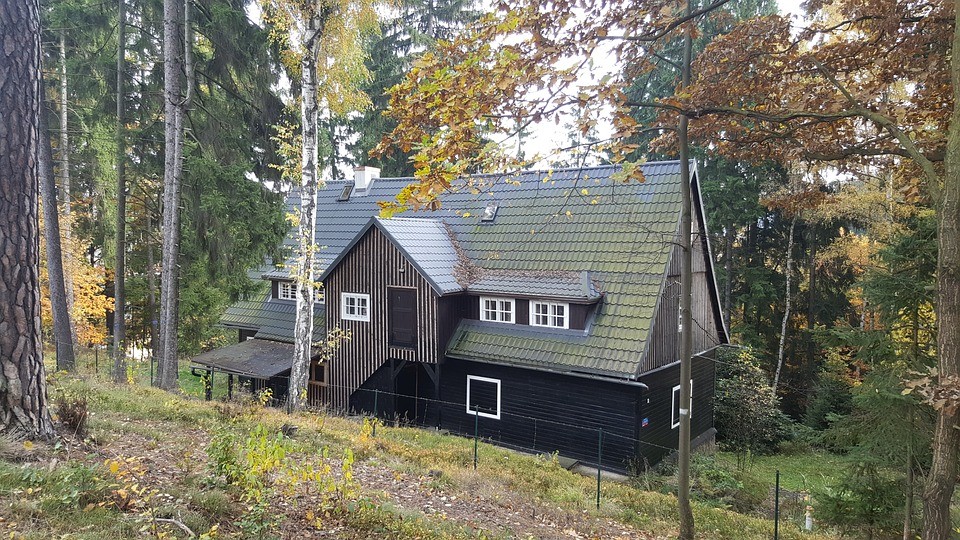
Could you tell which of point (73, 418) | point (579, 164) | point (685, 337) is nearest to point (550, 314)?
point (685, 337)

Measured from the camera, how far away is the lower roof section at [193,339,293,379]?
52.7 feet

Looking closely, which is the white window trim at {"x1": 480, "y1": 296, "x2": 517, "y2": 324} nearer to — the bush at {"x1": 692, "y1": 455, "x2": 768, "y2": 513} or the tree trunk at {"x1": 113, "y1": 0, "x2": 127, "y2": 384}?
the bush at {"x1": 692, "y1": 455, "x2": 768, "y2": 513}

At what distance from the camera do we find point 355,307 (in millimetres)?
16500

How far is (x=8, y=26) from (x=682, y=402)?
8.03 m

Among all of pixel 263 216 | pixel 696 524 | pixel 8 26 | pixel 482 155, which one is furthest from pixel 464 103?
pixel 263 216

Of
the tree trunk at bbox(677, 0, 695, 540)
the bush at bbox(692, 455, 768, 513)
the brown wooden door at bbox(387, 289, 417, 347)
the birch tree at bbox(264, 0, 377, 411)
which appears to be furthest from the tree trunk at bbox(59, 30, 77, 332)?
the bush at bbox(692, 455, 768, 513)

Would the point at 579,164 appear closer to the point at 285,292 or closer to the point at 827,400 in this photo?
the point at 285,292

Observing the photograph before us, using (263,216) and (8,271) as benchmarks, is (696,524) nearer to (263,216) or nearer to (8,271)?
(8,271)

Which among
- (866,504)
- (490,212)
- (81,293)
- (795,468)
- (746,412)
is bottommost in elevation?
(795,468)

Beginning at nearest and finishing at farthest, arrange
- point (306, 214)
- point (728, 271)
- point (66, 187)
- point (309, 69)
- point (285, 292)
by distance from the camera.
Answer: point (309, 69)
point (306, 214)
point (66, 187)
point (285, 292)
point (728, 271)

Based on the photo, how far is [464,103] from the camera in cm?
507

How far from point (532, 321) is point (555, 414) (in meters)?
2.41

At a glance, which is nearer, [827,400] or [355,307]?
[355,307]

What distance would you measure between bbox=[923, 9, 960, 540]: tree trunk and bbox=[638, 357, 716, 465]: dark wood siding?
7.64m
